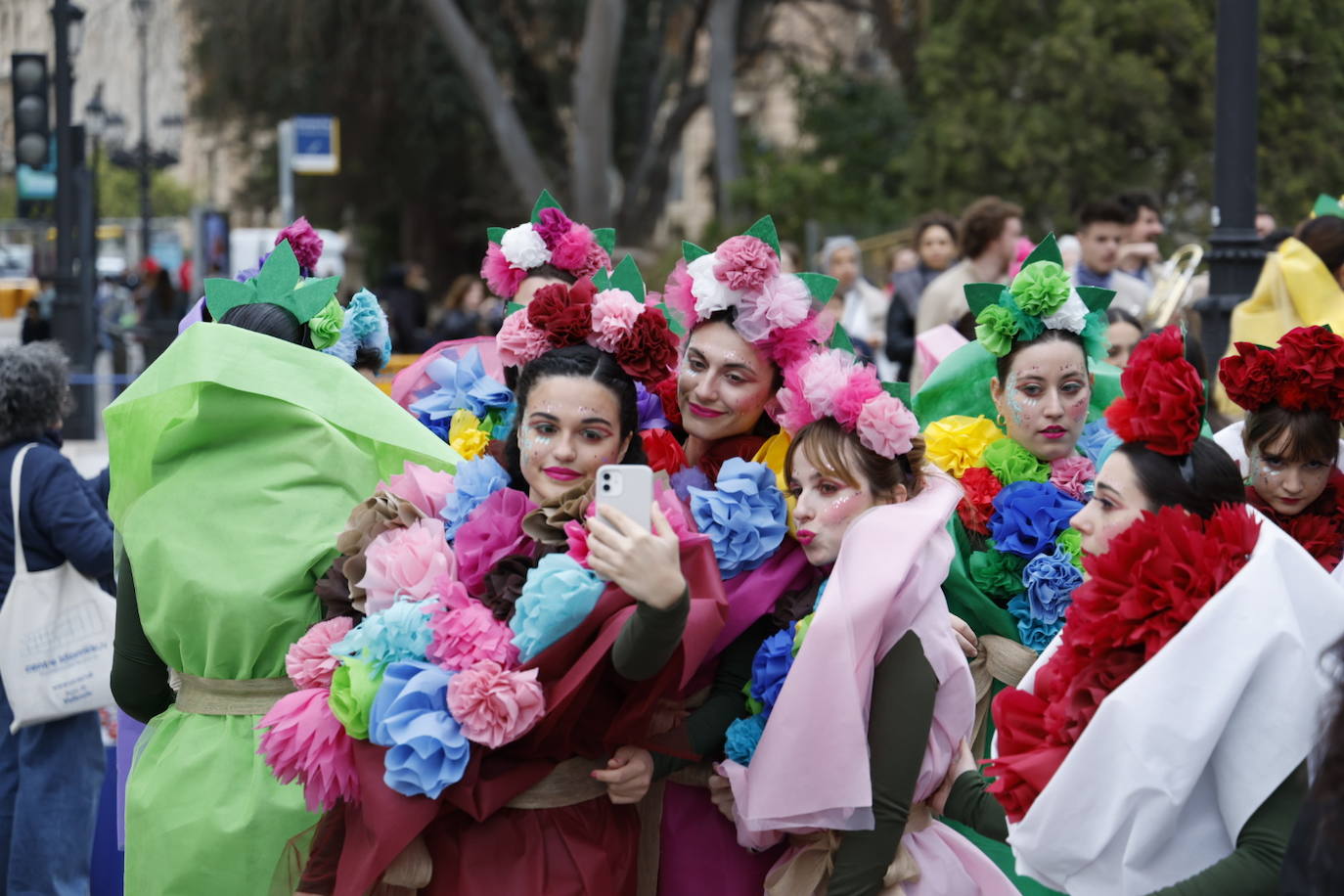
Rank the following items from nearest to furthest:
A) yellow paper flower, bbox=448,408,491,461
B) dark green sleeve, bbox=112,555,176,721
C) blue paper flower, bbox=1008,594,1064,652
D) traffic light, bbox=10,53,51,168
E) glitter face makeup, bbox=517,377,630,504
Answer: glitter face makeup, bbox=517,377,630,504 < dark green sleeve, bbox=112,555,176,721 < blue paper flower, bbox=1008,594,1064,652 < yellow paper flower, bbox=448,408,491,461 < traffic light, bbox=10,53,51,168

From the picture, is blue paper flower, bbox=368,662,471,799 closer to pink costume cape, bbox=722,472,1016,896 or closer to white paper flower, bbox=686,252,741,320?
pink costume cape, bbox=722,472,1016,896

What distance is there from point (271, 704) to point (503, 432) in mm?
1002

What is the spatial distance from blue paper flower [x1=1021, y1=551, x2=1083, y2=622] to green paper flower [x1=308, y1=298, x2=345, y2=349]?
193 cm

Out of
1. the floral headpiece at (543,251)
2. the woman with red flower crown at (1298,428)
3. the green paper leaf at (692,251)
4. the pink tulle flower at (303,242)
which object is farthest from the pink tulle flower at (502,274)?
the woman with red flower crown at (1298,428)

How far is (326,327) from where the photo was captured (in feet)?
14.7

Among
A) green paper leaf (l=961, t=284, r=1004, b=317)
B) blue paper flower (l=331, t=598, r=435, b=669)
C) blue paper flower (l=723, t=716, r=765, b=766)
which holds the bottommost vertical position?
blue paper flower (l=723, t=716, r=765, b=766)

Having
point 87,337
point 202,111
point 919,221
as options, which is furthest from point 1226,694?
point 202,111

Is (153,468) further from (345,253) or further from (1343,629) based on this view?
(345,253)

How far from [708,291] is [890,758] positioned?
116cm

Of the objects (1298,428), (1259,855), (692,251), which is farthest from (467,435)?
(1259,855)

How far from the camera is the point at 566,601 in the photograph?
3.03 m

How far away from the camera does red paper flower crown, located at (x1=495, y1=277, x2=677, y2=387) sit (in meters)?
3.46

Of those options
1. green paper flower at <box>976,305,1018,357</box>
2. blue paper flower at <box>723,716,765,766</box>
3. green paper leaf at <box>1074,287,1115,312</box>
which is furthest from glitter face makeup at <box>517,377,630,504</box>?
green paper leaf at <box>1074,287,1115,312</box>

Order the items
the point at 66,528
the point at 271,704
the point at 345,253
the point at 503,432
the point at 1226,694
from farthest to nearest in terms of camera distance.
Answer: the point at 345,253, the point at 66,528, the point at 503,432, the point at 271,704, the point at 1226,694
